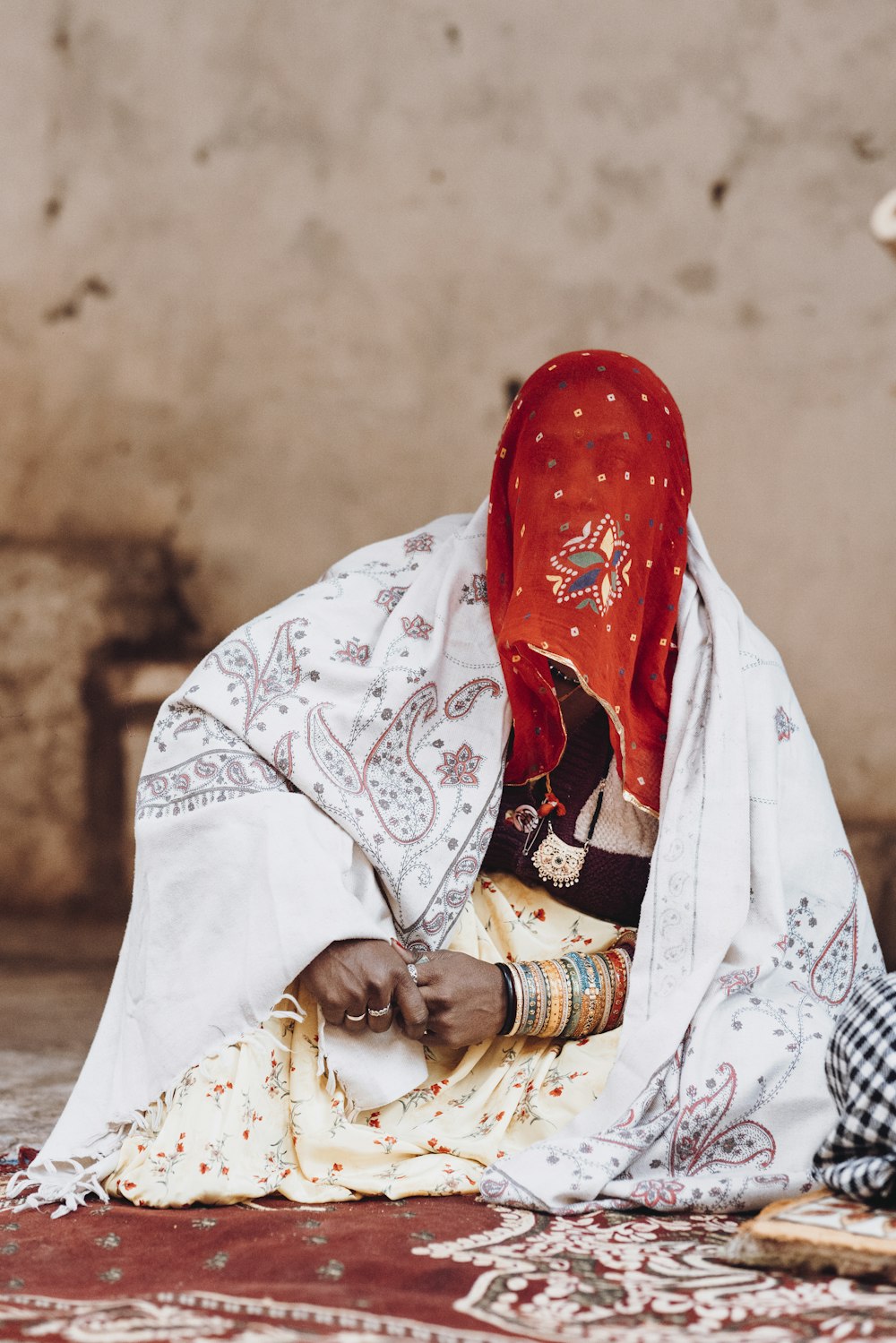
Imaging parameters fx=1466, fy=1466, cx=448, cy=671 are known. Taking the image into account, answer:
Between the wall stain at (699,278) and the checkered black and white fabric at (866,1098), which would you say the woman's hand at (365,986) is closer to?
the checkered black and white fabric at (866,1098)

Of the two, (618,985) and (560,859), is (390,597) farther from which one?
(618,985)

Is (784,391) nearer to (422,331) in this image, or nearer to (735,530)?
(735,530)

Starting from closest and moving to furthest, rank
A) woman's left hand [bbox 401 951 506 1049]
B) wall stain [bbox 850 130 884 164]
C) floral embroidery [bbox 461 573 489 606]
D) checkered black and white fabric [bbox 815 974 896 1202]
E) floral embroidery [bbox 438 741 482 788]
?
checkered black and white fabric [bbox 815 974 896 1202] → woman's left hand [bbox 401 951 506 1049] → floral embroidery [bbox 438 741 482 788] → floral embroidery [bbox 461 573 489 606] → wall stain [bbox 850 130 884 164]

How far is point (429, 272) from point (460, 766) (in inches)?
107

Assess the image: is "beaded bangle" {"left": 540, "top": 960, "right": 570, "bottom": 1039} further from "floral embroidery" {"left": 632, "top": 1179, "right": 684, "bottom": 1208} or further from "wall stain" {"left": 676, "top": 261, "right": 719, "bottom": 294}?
"wall stain" {"left": 676, "top": 261, "right": 719, "bottom": 294}

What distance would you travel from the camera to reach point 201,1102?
2035mm

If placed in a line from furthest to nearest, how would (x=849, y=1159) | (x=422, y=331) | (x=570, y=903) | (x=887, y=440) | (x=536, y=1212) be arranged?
(x=422, y=331), (x=887, y=440), (x=570, y=903), (x=536, y=1212), (x=849, y=1159)

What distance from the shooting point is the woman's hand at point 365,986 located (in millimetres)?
2062

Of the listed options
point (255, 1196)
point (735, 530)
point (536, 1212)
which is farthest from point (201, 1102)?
point (735, 530)

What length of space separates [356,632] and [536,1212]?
95cm

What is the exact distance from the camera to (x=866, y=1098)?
1676mm

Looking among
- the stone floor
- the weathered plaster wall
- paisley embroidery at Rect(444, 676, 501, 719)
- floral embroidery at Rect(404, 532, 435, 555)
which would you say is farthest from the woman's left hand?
the weathered plaster wall

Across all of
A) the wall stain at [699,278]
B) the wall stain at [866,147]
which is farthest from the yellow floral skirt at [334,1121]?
the wall stain at [866,147]

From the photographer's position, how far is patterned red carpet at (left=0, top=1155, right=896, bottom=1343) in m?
1.45
